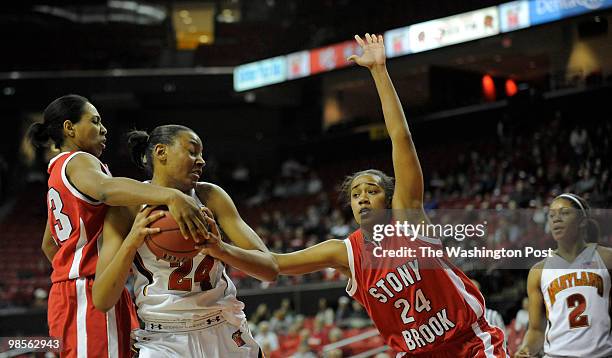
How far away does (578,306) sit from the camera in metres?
3.82

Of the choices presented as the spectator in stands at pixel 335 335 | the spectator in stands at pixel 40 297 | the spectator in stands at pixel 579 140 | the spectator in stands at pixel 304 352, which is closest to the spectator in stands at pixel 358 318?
the spectator in stands at pixel 335 335

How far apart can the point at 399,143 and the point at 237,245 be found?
71 cm

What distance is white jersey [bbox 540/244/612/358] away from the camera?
3.72 meters

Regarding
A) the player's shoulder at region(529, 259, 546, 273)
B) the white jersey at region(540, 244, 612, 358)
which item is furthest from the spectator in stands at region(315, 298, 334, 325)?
the white jersey at region(540, 244, 612, 358)

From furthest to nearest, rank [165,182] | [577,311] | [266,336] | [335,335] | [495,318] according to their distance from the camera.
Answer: [266,336]
[335,335]
[495,318]
[577,311]
[165,182]

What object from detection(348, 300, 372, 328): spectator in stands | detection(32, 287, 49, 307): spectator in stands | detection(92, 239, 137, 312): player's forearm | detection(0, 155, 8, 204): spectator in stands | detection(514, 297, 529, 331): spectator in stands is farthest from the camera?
detection(0, 155, 8, 204): spectator in stands

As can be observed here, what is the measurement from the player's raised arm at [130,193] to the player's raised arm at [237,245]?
12cm

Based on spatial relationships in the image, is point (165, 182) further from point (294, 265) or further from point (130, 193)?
point (294, 265)

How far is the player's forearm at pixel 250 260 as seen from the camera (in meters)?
2.62

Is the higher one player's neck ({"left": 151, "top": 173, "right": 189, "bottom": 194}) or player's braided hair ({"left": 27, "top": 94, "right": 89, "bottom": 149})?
player's braided hair ({"left": 27, "top": 94, "right": 89, "bottom": 149})

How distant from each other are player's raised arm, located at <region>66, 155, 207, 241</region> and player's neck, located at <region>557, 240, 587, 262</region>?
219 cm

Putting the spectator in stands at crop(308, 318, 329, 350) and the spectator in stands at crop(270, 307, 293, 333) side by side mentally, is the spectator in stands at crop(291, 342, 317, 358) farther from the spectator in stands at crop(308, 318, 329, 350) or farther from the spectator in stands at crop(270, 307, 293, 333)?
the spectator in stands at crop(270, 307, 293, 333)

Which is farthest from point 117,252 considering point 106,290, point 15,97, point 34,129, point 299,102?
point 15,97

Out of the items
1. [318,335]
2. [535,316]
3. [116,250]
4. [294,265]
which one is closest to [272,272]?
[294,265]
